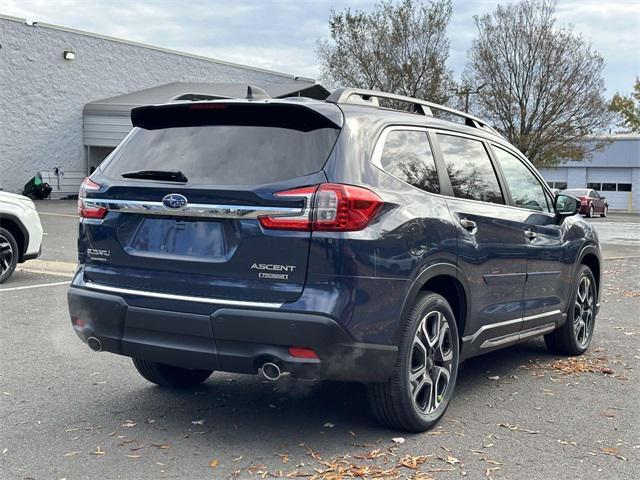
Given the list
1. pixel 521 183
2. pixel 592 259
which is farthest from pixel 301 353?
pixel 592 259

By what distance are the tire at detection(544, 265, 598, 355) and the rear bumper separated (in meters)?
2.96

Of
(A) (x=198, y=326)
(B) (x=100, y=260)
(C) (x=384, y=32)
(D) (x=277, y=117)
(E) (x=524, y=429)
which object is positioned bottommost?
(E) (x=524, y=429)

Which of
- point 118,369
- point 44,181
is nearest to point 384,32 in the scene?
point 44,181

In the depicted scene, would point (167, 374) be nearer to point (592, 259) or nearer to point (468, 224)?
point (468, 224)

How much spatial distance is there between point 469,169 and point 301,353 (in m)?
2.07

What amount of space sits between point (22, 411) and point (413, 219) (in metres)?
2.68

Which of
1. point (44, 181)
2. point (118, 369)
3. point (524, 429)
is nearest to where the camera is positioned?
point (524, 429)

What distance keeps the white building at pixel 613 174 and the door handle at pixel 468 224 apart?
5193 cm

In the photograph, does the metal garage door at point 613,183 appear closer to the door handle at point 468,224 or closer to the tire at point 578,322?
the tire at point 578,322

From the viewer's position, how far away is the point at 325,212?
3.86m

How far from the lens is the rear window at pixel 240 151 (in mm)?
4048

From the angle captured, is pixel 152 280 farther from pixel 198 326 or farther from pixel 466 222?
pixel 466 222

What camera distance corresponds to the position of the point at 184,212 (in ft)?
13.4

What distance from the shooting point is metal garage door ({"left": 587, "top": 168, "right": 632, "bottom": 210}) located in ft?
183
